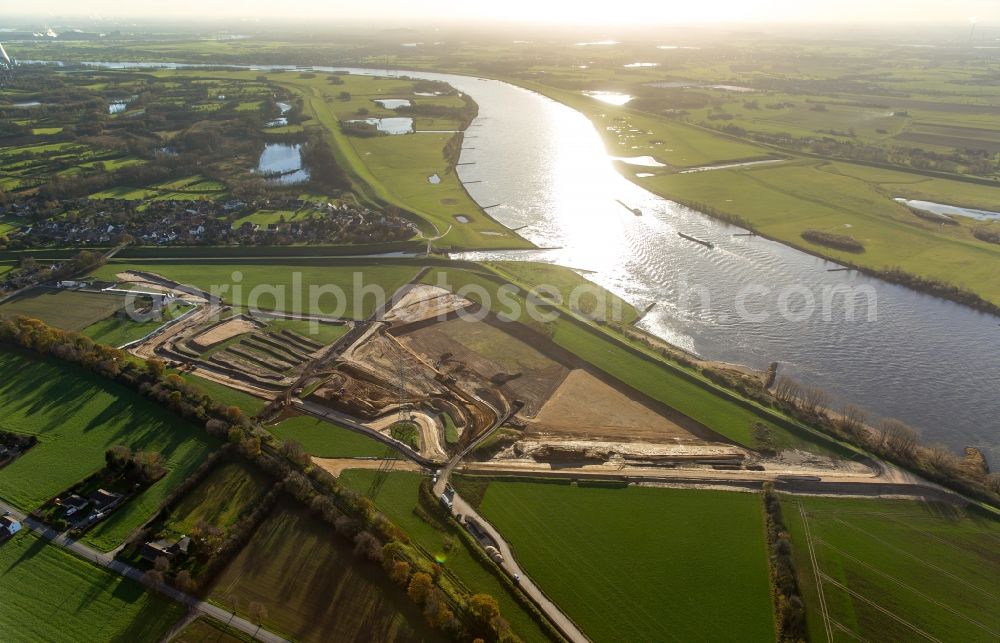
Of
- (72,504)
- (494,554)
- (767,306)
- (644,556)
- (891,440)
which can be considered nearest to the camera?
(494,554)

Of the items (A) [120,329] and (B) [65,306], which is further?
(B) [65,306]

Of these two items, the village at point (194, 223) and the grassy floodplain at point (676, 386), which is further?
the village at point (194, 223)

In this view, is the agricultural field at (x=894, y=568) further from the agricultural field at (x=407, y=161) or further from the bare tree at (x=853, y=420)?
the agricultural field at (x=407, y=161)

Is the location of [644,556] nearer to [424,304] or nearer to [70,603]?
[70,603]

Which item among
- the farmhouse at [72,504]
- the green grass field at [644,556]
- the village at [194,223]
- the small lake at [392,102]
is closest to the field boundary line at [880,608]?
the green grass field at [644,556]

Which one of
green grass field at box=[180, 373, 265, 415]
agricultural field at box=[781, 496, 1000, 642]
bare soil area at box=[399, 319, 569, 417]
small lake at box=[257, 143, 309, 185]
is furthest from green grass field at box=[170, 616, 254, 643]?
small lake at box=[257, 143, 309, 185]

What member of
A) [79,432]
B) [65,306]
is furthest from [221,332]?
[65,306]

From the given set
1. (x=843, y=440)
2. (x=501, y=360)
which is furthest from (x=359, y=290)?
(x=843, y=440)

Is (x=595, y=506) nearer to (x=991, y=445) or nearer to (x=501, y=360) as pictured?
(x=501, y=360)
